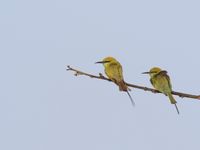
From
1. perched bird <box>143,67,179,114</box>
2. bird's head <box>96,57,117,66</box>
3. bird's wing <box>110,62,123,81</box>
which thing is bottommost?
perched bird <box>143,67,179,114</box>

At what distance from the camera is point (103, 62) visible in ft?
13.8

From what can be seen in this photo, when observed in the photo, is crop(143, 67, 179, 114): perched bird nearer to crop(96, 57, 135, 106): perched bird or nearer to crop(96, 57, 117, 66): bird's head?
crop(96, 57, 135, 106): perched bird

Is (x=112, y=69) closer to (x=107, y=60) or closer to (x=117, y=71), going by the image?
(x=117, y=71)

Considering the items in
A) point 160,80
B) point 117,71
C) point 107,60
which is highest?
point 107,60

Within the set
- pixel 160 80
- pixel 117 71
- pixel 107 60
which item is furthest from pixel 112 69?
pixel 160 80

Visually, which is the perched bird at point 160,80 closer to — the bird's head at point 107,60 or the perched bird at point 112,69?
the perched bird at point 112,69

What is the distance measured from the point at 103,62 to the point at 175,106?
137 cm

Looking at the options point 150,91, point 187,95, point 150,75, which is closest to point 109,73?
point 150,75

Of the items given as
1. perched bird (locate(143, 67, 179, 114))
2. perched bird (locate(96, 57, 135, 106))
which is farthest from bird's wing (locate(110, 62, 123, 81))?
perched bird (locate(143, 67, 179, 114))

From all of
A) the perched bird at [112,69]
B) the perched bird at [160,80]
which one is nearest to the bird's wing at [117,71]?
the perched bird at [112,69]

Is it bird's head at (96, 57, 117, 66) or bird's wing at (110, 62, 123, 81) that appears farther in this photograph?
bird's head at (96, 57, 117, 66)

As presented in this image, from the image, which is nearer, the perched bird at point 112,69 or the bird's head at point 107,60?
the perched bird at point 112,69

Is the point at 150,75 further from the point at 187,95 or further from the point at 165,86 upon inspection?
the point at 187,95

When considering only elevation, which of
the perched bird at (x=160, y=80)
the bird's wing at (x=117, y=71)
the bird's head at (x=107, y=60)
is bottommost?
the perched bird at (x=160, y=80)
